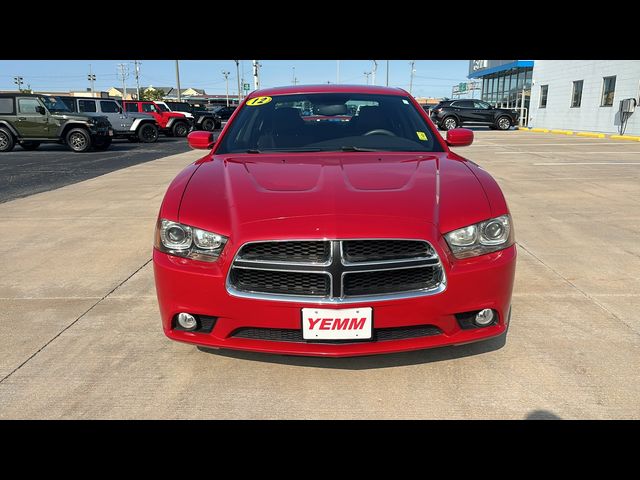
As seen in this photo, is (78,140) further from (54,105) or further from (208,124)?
(208,124)

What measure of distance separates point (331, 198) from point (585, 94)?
25.2 m

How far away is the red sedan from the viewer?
2297 mm

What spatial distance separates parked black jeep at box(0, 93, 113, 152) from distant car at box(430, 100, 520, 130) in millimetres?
17212

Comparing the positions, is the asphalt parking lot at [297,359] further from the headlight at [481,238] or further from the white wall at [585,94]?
the white wall at [585,94]

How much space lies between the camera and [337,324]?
229cm

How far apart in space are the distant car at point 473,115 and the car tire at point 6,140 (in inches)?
759

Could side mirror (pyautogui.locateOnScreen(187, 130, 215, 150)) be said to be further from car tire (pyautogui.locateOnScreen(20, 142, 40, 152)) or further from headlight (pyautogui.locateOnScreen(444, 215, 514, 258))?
car tire (pyautogui.locateOnScreen(20, 142, 40, 152))

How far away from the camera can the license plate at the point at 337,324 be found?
7.47 ft

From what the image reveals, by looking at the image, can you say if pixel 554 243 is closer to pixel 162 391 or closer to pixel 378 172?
pixel 378 172

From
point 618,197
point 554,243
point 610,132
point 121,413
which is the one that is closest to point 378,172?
point 121,413

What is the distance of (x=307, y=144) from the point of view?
3570 millimetres

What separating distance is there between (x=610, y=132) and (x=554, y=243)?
64.8 ft

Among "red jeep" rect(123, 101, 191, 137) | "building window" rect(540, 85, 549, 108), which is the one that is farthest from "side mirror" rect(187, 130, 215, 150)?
"building window" rect(540, 85, 549, 108)

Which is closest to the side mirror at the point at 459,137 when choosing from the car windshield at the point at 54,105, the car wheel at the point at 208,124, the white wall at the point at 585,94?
the car windshield at the point at 54,105
